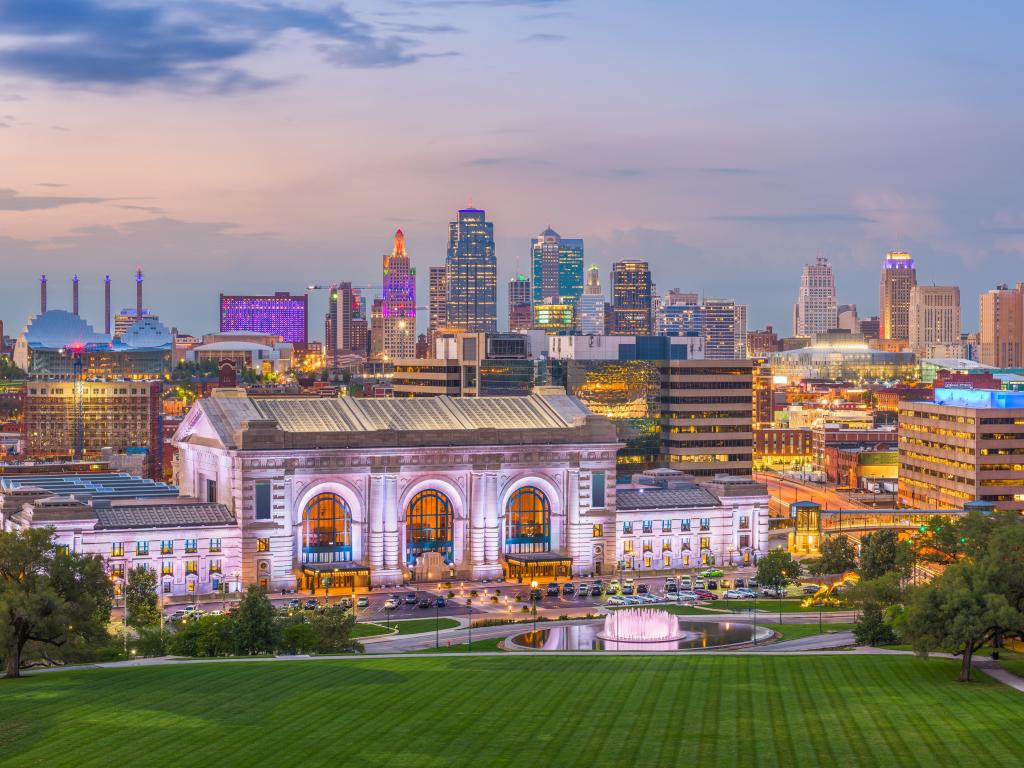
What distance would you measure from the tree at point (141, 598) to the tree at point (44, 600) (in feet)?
73.3

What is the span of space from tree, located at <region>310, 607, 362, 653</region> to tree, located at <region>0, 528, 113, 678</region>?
15.3 m

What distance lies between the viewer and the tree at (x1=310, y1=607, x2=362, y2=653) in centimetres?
11764

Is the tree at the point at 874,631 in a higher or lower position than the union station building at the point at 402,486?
lower

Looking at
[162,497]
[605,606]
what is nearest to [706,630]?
[605,606]

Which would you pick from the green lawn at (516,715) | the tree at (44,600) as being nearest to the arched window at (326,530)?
the tree at (44,600)

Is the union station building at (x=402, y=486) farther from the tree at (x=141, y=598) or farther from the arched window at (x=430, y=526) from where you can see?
the tree at (x=141, y=598)

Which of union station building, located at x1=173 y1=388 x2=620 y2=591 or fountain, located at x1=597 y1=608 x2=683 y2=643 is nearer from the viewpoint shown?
fountain, located at x1=597 y1=608 x2=683 y2=643

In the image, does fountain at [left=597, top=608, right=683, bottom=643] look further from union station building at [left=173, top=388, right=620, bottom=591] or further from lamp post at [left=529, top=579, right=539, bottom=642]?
union station building at [left=173, top=388, right=620, bottom=591]

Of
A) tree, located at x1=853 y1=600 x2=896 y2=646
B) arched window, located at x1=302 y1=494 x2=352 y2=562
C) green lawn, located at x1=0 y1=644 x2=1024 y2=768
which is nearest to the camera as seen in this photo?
green lawn, located at x1=0 y1=644 x2=1024 y2=768

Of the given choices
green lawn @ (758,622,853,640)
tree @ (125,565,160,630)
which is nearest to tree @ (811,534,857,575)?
green lawn @ (758,622,853,640)

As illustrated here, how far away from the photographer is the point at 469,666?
10438 cm

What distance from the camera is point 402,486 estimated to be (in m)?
176

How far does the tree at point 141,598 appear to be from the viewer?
5340 inches

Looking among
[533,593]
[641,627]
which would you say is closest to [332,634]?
[641,627]
